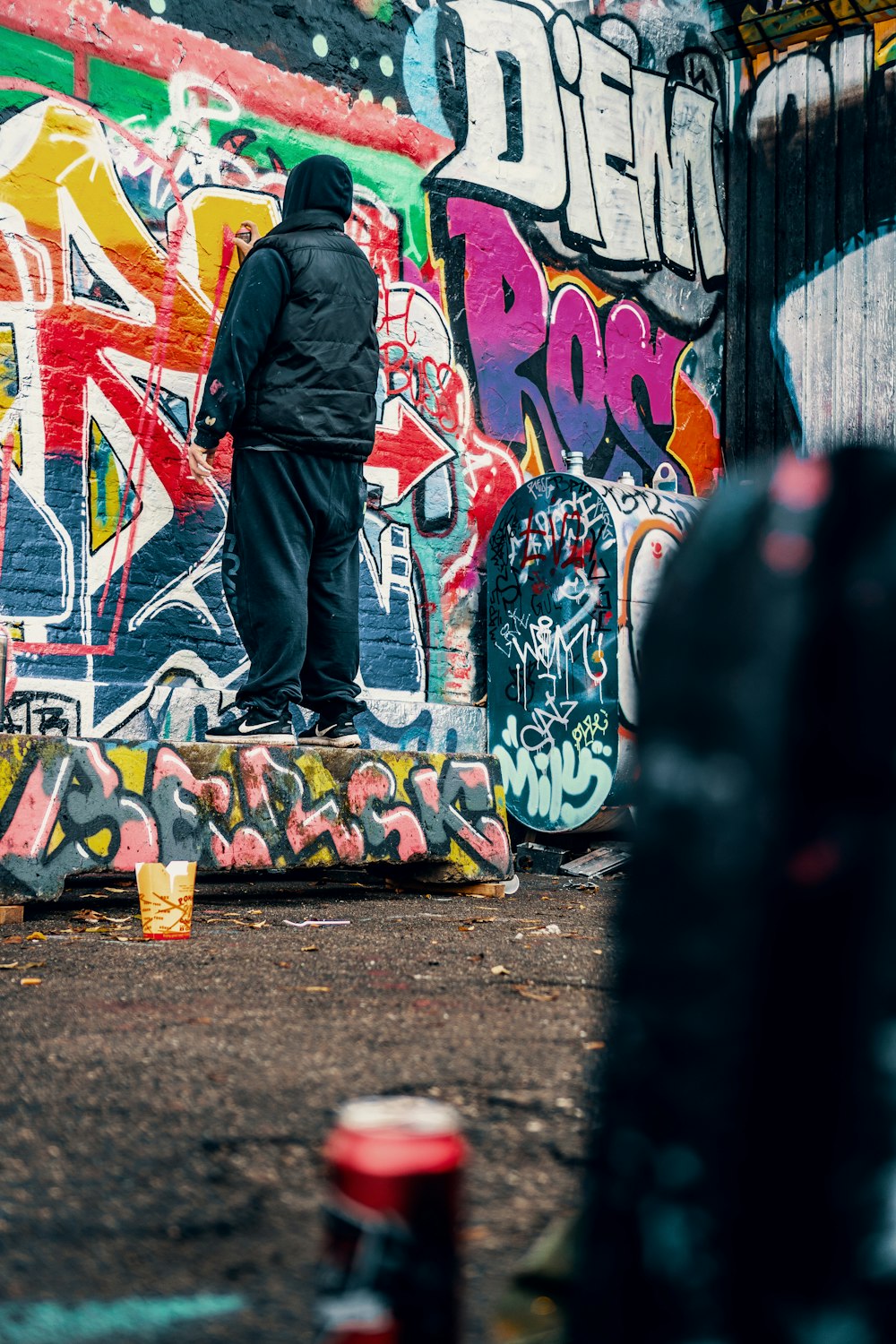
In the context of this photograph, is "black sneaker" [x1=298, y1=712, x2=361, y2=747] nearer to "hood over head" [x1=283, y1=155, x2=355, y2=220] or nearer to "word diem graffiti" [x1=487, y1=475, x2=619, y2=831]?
"word diem graffiti" [x1=487, y1=475, x2=619, y2=831]

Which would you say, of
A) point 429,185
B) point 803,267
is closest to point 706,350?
point 803,267

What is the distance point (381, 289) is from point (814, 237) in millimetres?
3410

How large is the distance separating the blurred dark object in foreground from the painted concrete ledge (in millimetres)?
4109

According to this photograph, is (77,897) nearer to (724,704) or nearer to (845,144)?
(724,704)

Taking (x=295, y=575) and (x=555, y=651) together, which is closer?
(x=295, y=575)

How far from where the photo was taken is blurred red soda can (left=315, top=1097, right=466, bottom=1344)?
116 cm

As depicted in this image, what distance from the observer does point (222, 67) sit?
7.57m

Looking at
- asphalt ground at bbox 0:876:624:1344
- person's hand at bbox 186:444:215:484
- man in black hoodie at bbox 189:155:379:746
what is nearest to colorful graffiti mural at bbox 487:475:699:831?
man in black hoodie at bbox 189:155:379:746

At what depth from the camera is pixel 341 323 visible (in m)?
5.96

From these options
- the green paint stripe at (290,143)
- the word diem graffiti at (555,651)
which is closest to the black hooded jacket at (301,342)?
the green paint stripe at (290,143)

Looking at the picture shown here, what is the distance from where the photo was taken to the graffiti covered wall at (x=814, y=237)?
9547 millimetres

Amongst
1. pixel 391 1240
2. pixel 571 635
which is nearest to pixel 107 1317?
pixel 391 1240

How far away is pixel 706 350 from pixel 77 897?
649cm

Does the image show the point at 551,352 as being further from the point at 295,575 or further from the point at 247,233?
the point at 295,575
